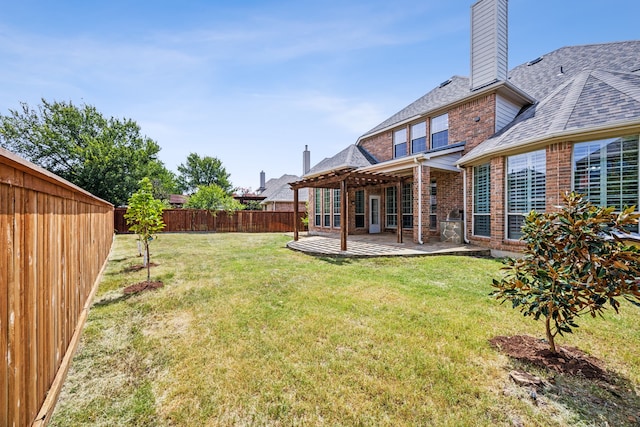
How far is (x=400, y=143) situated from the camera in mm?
13992

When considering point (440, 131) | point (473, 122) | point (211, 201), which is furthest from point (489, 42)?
point (211, 201)

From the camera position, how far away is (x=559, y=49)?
1251 cm

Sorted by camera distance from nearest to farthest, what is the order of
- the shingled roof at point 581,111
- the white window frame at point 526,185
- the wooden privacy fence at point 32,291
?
1. the wooden privacy fence at point 32,291
2. the shingled roof at point 581,111
3. the white window frame at point 526,185

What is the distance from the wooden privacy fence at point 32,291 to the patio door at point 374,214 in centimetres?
1283

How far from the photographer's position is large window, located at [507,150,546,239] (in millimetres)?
7336

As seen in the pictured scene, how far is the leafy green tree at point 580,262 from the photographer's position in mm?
2305

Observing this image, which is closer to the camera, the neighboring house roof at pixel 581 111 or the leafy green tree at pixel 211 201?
the neighboring house roof at pixel 581 111

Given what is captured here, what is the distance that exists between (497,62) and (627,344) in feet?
34.3

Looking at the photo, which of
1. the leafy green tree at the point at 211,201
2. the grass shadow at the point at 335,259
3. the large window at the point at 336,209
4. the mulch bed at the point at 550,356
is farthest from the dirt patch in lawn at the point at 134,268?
the leafy green tree at the point at 211,201

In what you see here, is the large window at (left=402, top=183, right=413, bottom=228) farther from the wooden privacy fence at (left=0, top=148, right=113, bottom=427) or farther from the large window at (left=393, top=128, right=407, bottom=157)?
the wooden privacy fence at (left=0, top=148, right=113, bottom=427)

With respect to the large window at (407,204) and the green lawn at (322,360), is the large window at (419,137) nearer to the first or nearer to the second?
the large window at (407,204)

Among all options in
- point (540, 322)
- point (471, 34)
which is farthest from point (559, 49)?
point (540, 322)

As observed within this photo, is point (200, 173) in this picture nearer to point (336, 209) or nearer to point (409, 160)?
point (336, 209)

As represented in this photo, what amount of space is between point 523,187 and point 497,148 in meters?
1.35
